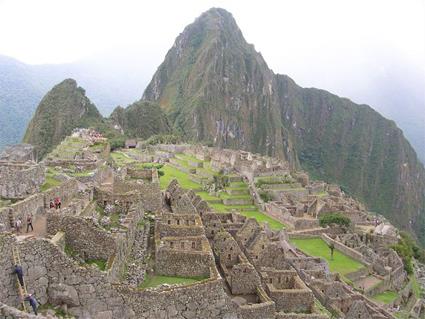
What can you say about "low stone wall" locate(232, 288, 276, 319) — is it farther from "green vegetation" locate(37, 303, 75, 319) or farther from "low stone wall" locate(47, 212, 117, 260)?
"green vegetation" locate(37, 303, 75, 319)

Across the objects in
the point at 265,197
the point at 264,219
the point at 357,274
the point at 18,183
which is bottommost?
the point at 357,274

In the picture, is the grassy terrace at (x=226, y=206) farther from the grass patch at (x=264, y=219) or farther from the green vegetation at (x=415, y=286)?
the green vegetation at (x=415, y=286)

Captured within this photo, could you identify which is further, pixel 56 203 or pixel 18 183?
pixel 18 183

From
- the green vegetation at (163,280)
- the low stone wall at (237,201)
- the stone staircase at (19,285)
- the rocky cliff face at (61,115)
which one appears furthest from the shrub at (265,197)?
the rocky cliff face at (61,115)

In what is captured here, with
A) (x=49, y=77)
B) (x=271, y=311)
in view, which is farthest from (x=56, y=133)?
(x=271, y=311)

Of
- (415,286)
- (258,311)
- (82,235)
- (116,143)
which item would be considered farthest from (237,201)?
(116,143)

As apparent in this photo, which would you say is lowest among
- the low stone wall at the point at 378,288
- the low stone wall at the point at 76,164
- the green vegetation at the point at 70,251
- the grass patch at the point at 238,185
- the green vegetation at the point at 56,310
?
the low stone wall at the point at 378,288

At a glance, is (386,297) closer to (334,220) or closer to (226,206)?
(334,220)
